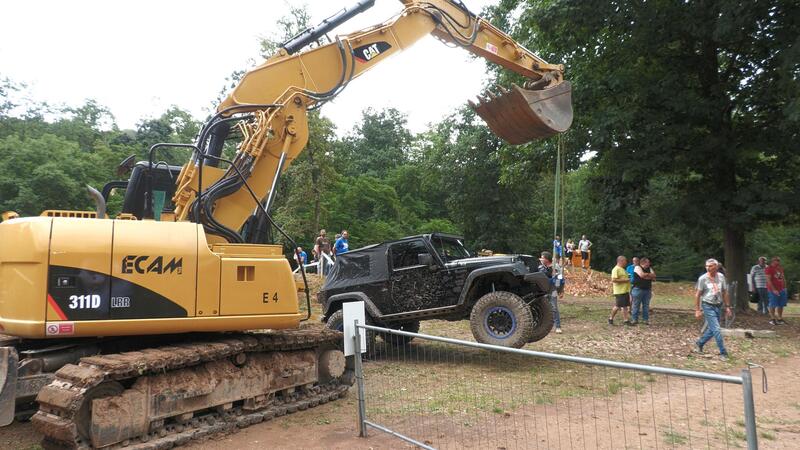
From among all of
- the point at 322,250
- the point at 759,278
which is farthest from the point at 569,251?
the point at 322,250

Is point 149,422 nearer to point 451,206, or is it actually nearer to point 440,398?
point 440,398

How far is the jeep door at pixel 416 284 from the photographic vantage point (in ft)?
28.9

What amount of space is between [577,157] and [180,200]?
11201 mm

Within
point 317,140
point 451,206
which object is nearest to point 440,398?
point 317,140

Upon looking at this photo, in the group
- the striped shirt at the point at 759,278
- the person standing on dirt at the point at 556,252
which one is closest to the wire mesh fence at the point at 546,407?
the person standing on dirt at the point at 556,252

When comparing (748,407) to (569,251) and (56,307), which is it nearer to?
(56,307)

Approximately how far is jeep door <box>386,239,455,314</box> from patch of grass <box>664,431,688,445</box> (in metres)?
4.11

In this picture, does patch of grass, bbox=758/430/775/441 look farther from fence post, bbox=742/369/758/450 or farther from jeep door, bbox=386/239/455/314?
jeep door, bbox=386/239/455/314

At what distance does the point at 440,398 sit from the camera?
A: 248 inches

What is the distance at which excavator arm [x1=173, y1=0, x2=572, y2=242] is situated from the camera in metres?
6.34

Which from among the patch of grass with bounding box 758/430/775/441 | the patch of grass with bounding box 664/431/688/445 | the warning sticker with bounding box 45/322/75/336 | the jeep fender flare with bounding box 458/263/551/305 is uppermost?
the jeep fender flare with bounding box 458/263/551/305

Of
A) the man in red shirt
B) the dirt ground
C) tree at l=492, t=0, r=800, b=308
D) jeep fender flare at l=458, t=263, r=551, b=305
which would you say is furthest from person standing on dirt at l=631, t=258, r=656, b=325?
jeep fender flare at l=458, t=263, r=551, b=305

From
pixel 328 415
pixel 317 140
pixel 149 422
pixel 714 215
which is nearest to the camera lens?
pixel 149 422

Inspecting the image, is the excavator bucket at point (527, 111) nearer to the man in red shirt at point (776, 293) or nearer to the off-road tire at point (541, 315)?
the off-road tire at point (541, 315)
